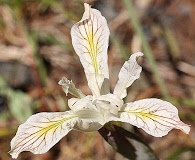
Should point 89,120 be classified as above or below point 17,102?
above

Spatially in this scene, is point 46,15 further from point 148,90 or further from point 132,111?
point 132,111

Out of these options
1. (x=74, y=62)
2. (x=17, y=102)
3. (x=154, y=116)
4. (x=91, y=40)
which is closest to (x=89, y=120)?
(x=154, y=116)

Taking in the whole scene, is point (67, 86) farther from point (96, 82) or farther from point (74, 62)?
point (74, 62)

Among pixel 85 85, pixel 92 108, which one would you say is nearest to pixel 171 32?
pixel 85 85

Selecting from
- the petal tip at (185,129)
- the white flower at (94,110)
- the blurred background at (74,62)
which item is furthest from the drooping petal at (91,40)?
the blurred background at (74,62)

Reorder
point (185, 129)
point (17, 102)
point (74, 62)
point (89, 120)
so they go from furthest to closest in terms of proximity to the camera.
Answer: point (74, 62) < point (17, 102) < point (89, 120) < point (185, 129)

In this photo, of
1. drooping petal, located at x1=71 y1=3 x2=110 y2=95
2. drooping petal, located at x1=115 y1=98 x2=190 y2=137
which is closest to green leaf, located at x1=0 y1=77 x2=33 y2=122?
drooping petal, located at x1=71 y1=3 x2=110 y2=95

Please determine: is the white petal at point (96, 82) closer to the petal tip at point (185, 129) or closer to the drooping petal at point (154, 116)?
the drooping petal at point (154, 116)
